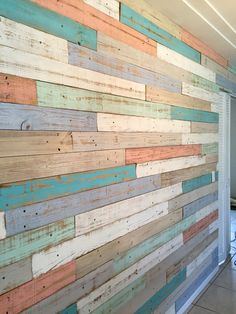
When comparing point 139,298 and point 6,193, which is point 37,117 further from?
point 139,298

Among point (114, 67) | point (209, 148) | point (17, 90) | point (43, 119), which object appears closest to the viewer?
point (17, 90)

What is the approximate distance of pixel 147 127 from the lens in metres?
1.82


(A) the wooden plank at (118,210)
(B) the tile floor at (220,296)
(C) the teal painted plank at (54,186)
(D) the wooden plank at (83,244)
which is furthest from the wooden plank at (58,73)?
(B) the tile floor at (220,296)

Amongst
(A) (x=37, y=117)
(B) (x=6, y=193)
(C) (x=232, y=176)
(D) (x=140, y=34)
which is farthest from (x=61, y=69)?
(C) (x=232, y=176)

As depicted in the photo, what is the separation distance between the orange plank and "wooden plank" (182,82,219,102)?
1.18 ft

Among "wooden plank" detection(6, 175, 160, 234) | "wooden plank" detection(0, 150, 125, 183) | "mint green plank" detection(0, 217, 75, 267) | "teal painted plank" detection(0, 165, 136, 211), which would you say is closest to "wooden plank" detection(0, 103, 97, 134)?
"wooden plank" detection(0, 150, 125, 183)

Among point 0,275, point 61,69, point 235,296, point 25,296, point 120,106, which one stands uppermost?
point 61,69

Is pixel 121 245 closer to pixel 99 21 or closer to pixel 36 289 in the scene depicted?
pixel 36 289

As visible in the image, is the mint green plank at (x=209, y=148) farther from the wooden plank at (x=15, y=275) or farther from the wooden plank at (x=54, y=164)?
the wooden plank at (x=15, y=275)

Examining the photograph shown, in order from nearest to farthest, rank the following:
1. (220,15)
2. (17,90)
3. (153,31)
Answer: (17,90) → (153,31) → (220,15)

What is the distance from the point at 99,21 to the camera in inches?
56.1

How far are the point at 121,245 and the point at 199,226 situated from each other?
1232mm

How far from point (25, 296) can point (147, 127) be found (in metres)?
1.21

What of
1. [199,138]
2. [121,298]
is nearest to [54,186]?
[121,298]
